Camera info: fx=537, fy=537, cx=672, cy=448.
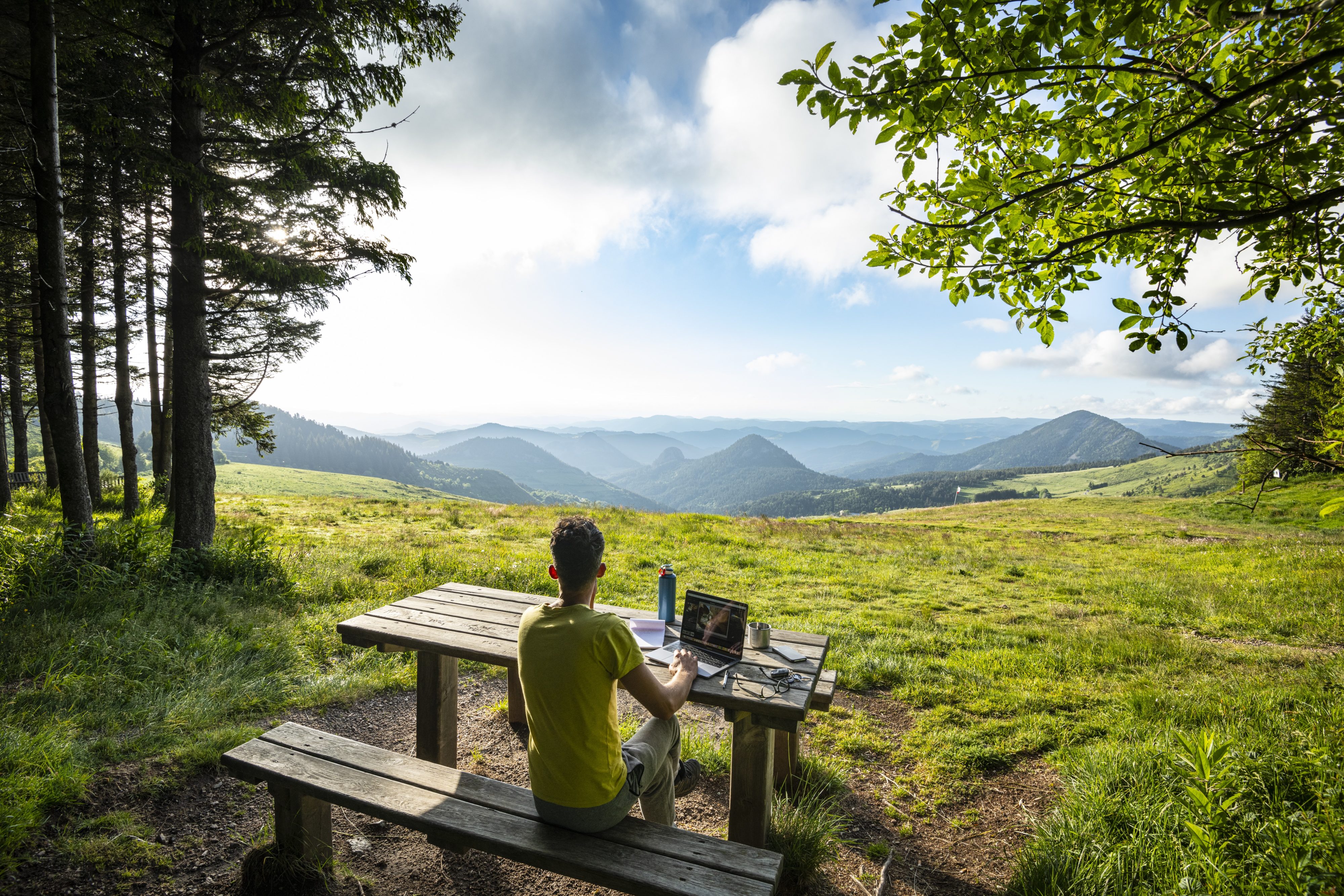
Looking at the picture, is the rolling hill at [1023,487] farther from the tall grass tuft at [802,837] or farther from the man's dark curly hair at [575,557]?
the man's dark curly hair at [575,557]

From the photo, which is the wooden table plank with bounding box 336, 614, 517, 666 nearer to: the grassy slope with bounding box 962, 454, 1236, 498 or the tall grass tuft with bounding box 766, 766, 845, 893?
the tall grass tuft with bounding box 766, 766, 845, 893

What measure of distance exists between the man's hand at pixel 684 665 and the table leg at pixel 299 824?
2.11 m

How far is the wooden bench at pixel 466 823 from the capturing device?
229cm

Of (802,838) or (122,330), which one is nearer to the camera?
(802,838)

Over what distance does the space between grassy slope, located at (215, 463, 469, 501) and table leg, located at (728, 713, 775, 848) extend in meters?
60.1

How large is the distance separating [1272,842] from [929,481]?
193 m

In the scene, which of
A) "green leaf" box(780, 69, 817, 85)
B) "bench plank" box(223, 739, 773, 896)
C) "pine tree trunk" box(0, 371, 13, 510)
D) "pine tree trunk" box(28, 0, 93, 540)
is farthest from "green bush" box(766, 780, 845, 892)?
"pine tree trunk" box(0, 371, 13, 510)

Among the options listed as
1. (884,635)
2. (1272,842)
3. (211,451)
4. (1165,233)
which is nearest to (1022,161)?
(1165,233)

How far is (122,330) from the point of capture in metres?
12.4

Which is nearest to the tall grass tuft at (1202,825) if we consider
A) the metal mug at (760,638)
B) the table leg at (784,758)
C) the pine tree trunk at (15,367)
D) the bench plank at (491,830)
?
the table leg at (784,758)

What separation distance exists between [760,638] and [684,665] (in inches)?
31.1

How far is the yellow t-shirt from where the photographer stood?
8.32 ft

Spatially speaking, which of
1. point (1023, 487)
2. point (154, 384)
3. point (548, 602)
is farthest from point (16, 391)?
point (1023, 487)

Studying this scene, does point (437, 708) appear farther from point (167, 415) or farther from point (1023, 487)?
point (1023, 487)
